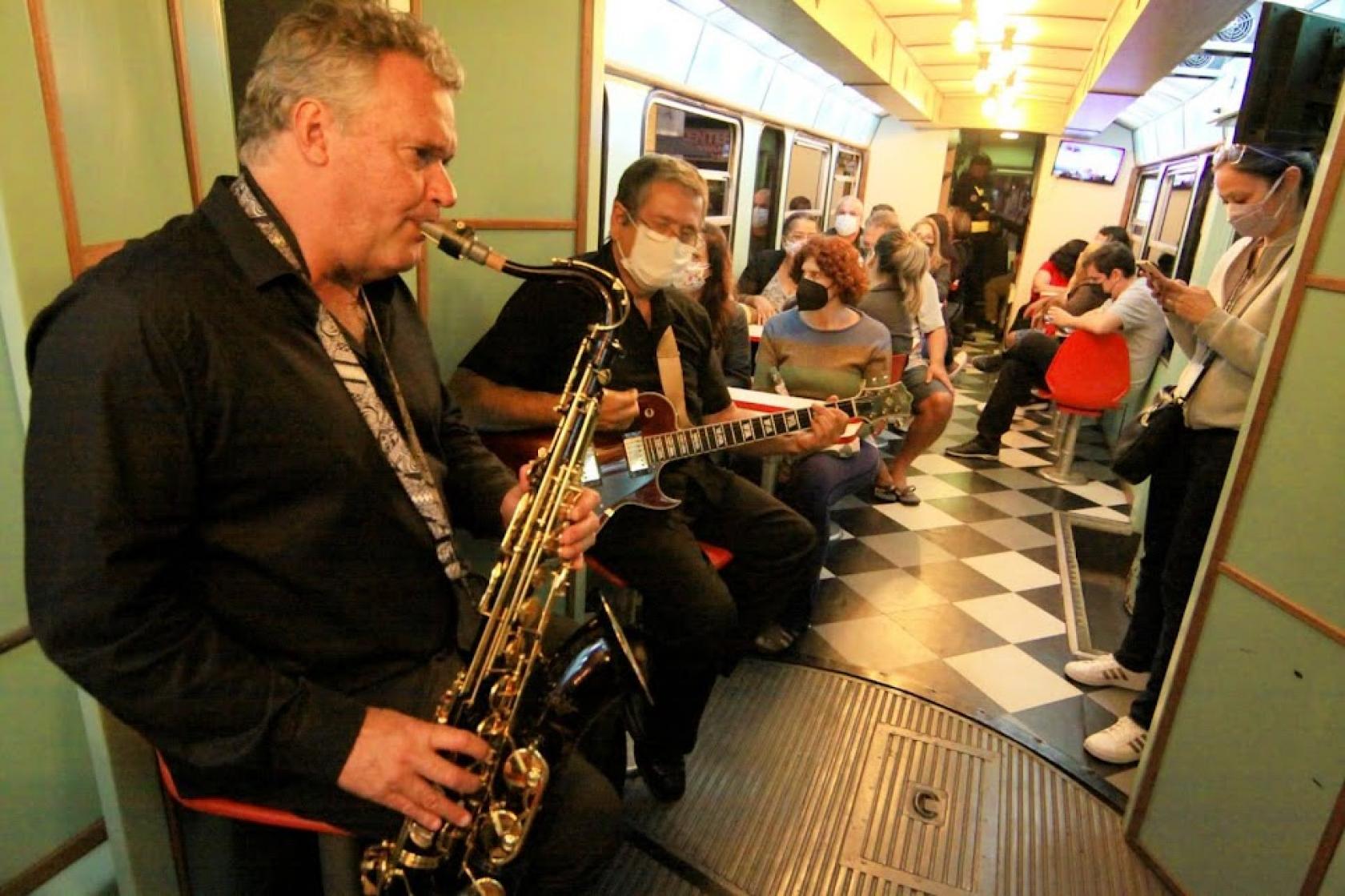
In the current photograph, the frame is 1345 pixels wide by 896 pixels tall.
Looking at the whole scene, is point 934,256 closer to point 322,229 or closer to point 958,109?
point 958,109

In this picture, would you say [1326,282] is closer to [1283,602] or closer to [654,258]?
[1283,602]

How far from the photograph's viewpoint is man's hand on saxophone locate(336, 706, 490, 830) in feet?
3.92

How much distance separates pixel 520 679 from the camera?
1.53 m

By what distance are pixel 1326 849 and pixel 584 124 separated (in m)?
2.97

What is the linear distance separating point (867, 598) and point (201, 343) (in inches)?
132

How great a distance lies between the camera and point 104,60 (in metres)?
1.29

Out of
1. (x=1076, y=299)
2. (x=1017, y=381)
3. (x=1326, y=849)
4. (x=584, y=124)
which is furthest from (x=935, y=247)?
(x=1326, y=849)

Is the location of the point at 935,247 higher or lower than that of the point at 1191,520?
higher

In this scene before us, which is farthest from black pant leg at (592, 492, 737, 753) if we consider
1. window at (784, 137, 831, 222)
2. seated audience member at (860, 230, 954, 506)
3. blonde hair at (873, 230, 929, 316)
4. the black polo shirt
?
window at (784, 137, 831, 222)

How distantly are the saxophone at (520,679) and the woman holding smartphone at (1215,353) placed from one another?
1980 mm

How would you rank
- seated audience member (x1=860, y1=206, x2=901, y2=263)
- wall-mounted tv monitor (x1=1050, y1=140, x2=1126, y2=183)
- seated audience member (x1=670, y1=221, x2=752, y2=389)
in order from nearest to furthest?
seated audience member (x1=670, y1=221, x2=752, y2=389) → seated audience member (x1=860, y1=206, x2=901, y2=263) → wall-mounted tv monitor (x1=1050, y1=140, x2=1126, y2=183)

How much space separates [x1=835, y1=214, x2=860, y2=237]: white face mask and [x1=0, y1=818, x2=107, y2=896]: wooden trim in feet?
22.5

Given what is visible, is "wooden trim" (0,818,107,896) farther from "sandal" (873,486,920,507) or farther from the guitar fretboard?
"sandal" (873,486,920,507)

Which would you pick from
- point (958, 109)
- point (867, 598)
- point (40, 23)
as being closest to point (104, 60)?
point (40, 23)
